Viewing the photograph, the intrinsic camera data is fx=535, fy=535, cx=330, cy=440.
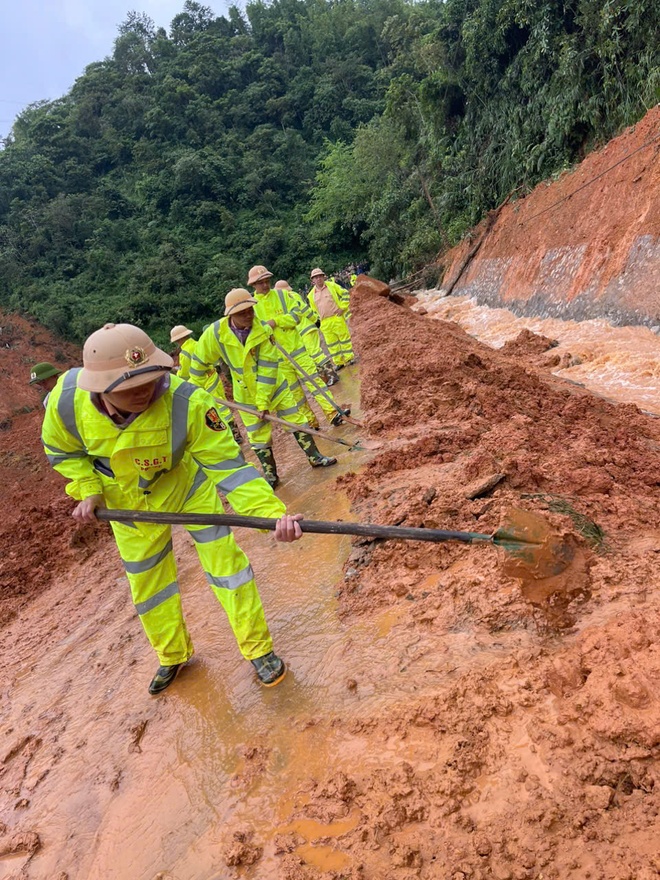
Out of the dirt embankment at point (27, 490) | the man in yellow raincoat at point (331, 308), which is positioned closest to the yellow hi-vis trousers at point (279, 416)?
the dirt embankment at point (27, 490)

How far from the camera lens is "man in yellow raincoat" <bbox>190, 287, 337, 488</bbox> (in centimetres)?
525

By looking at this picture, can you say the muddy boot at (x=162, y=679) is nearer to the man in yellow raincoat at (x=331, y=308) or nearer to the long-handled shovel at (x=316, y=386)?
the long-handled shovel at (x=316, y=386)

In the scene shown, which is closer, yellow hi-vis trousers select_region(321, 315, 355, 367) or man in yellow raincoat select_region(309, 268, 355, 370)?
man in yellow raincoat select_region(309, 268, 355, 370)

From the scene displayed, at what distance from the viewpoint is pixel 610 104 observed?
1092 cm

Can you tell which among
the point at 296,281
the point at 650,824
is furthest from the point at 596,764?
the point at 296,281

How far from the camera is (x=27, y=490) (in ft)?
37.1

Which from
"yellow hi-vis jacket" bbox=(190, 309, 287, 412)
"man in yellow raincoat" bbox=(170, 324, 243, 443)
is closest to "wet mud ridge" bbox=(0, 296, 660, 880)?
"yellow hi-vis jacket" bbox=(190, 309, 287, 412)

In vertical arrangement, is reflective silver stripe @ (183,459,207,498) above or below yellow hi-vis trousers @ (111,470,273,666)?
above

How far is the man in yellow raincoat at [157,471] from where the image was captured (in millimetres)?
2496

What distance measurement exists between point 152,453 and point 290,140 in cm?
4571

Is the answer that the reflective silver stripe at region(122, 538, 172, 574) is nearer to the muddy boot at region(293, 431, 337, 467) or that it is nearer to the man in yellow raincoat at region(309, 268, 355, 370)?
the muddy boot at region(293, 431, 337, 467)

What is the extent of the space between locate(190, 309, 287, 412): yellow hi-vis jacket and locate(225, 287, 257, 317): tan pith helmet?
0.18 m

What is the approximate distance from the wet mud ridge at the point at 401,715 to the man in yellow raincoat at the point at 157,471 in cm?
39

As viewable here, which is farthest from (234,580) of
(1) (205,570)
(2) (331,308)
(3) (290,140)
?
(3) (290,140)
